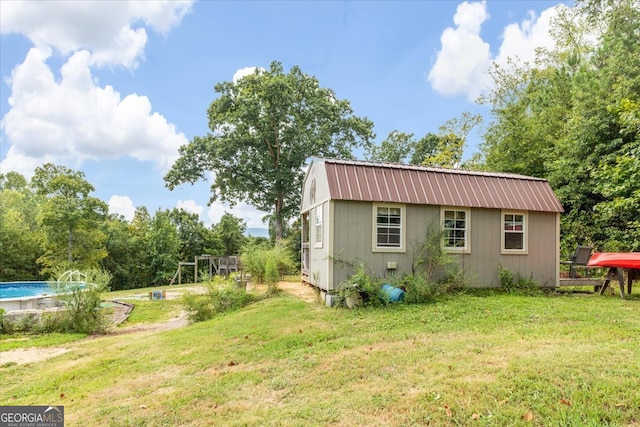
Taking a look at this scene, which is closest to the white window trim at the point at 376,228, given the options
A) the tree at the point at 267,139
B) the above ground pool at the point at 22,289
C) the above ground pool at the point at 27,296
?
the above ground pool at the point at 27,296

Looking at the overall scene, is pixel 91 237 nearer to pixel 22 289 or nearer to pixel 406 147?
pixel 22 289

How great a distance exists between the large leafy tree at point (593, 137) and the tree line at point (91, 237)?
16691 millimetres

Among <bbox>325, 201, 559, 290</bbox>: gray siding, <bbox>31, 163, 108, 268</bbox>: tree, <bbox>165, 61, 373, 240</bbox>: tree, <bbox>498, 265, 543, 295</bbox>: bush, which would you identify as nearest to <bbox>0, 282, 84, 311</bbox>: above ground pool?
<bbox>31, 163, 108, 268</bbox>: tree

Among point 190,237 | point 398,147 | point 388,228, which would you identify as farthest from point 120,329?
point 398,147

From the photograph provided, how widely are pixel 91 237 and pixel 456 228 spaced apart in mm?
18292

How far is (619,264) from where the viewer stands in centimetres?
895

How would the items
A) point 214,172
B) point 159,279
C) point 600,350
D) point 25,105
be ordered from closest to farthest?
1. point 600,350
2. point 25,105
3. point 214,172
4. point 159,279

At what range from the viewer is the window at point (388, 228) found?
9102 mm

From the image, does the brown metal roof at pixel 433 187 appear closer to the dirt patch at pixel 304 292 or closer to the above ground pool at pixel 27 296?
the dirt patch at pixel 304 292

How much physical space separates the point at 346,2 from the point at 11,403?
12.6 m

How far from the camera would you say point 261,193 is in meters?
22.7

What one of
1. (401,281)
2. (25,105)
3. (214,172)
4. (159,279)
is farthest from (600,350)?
(159,279)

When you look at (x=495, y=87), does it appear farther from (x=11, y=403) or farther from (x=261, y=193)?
(x=11, y=403)

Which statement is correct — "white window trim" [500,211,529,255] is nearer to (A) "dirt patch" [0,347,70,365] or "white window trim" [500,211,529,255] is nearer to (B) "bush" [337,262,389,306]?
(B) "bush" [337,262,389,306]
